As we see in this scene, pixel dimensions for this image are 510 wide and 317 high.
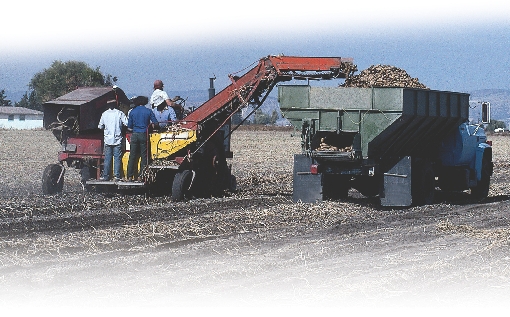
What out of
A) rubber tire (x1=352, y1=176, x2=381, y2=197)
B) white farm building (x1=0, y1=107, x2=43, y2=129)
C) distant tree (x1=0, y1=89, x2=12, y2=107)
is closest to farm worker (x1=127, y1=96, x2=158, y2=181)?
rubber tire (x1=352, y1=176, x2=381, y2=197)

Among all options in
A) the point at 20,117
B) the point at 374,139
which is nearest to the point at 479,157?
the point at 374,139

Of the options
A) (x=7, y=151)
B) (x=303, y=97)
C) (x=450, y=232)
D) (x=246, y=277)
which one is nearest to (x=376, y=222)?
(x=450, y=232)

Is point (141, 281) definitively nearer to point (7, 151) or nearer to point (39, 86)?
point (7, 151)

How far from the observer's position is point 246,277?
32.2 ft

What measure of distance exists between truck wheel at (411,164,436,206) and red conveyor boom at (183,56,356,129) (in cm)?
239

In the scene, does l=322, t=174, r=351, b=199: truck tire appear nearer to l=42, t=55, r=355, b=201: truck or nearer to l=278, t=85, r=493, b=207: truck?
l=278, t=85, r=493, b=207: truck

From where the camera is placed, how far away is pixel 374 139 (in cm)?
1600

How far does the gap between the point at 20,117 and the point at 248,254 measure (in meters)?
102

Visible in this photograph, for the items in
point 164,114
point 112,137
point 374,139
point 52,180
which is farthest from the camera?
point 52,180

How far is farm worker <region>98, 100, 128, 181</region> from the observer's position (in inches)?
685

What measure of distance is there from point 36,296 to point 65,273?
42.4 inches

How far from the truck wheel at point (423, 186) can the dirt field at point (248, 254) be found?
1.07 ft

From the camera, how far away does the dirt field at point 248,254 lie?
8.81m

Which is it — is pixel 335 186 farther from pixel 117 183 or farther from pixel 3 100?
pixel 3 100
